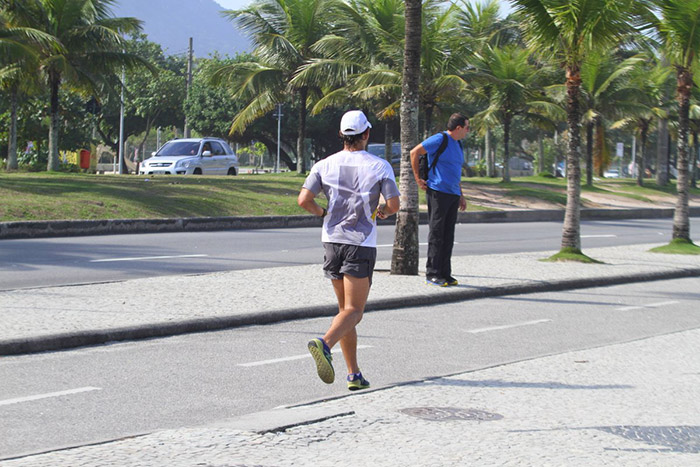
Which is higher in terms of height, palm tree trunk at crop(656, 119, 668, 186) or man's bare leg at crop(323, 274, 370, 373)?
palm tree trunk at crop(656, 119, 668, 186)

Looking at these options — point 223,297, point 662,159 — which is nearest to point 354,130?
point 223,297

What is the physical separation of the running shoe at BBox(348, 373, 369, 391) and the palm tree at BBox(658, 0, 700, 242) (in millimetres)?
12574

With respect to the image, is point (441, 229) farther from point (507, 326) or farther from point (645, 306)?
point (645, 306)

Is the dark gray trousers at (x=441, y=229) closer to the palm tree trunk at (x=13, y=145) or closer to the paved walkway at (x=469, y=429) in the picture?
the paved walkway at (x=469, y=429)

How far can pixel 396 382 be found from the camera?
663 centimetres

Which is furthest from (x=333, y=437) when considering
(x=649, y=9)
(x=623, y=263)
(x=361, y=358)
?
(x=649, y=9)

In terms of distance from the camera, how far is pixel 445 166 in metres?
11.3

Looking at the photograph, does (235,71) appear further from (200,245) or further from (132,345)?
(132,345)

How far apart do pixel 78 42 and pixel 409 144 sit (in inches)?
Result: 774

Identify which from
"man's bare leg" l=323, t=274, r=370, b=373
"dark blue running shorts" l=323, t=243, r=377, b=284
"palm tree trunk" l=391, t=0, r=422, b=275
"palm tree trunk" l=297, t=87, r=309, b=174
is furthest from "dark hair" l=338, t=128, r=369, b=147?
"palm tree trunk" l=297, t=87, r=309, b=174

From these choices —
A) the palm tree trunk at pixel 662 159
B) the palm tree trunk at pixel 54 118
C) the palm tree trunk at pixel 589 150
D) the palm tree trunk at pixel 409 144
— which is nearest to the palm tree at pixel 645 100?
the palm tree trunk at pixel 662 159

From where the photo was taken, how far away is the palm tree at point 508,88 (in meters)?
36.1

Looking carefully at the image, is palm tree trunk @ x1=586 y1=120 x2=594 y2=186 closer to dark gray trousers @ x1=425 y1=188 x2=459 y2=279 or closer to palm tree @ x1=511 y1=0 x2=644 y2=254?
palm tree @ x1=511 y1=0 x2=644 y2=254

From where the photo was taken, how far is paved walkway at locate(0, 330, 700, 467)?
15.2 ft
